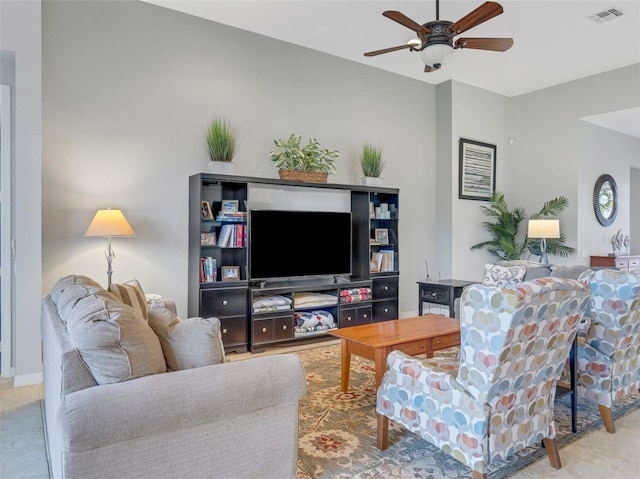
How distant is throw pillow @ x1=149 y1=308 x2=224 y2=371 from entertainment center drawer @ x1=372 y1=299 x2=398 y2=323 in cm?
353

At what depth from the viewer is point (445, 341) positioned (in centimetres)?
315

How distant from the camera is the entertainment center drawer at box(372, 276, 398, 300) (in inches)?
199

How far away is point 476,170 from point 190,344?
5.66 metres

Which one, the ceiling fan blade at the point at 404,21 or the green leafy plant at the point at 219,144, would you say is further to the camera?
the green leafy plant at the point at 219,144

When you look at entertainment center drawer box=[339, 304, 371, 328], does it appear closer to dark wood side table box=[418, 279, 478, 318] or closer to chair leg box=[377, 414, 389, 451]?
dark wood side table box=[418, 279, 478, 318]

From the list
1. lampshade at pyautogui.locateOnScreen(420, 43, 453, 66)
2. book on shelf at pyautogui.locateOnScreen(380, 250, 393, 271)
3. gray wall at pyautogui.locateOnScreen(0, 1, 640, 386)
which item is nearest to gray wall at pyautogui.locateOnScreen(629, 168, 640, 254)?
gray wall at pyautogui.locateOnScreen(0, 1, 640, 386)

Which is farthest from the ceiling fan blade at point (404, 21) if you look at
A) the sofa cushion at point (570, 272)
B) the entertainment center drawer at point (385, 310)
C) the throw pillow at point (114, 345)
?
the entertainment center drawer at point (385, 310)

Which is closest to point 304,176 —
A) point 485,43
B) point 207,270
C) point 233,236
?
point 233,236

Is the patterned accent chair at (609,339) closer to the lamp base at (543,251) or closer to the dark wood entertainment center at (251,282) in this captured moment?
the dark wood entertainment center at (251,282)

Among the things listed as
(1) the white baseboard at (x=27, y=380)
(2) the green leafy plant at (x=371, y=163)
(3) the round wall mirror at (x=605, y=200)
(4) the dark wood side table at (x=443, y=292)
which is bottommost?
(1) the white baseboard at (x=27, y=380)

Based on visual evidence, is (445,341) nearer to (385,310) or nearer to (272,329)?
(272,329)

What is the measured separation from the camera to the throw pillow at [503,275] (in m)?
4.27

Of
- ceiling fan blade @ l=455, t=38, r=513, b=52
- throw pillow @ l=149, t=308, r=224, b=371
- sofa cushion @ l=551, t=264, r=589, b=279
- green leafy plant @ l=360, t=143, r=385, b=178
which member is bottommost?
throw pillow @ l=149, t=308, r=224, b=371

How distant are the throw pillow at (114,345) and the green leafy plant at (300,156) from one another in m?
3.09
